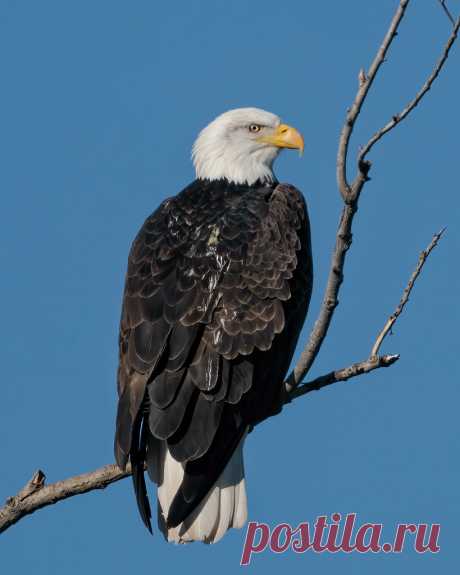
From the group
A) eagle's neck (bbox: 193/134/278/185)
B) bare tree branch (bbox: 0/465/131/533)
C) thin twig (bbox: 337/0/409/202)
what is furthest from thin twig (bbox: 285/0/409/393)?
eagle's neck (bbox: 193/134/278/185)

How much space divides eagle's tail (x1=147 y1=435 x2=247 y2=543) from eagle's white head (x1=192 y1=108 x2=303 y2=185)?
8.33 feet

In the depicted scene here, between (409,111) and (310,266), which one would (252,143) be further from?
(409,111)

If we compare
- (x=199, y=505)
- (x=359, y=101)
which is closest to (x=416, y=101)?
(x=359, y=101)

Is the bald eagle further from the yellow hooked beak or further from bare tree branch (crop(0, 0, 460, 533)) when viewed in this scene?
the yellow hooked beak

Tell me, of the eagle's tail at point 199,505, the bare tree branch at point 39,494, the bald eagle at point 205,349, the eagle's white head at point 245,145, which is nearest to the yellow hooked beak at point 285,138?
the eagle's white head at point 245,145

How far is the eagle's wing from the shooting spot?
6250mm

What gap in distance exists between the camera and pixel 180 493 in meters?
6.28

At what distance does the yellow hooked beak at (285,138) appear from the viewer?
8070 mm

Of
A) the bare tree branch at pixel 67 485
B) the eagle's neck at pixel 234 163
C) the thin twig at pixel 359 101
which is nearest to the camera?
the thin twig at pixel 359 101

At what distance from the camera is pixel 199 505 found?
6.39 metres

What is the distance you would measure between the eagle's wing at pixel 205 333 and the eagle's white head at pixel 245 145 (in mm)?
1031

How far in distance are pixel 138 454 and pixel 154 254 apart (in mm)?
1356

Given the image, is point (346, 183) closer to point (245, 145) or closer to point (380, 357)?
point (380, 357)

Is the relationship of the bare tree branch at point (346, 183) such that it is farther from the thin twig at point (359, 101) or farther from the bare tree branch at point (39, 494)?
the bare tree branch at point (39, 494)
